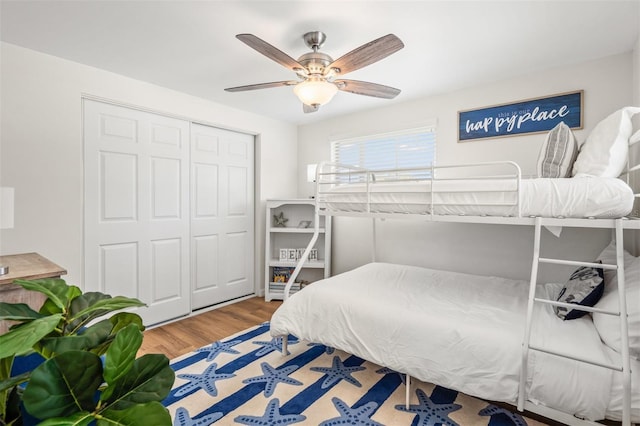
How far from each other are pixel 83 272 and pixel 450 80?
358cm

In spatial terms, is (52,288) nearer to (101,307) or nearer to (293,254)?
(101,307)

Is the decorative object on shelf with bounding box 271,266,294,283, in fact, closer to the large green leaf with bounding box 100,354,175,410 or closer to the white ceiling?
the white ceiling

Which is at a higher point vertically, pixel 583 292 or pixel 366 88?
pixel 366 88

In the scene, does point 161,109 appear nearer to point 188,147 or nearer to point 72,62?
point 188,147

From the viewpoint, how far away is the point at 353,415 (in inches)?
69.3

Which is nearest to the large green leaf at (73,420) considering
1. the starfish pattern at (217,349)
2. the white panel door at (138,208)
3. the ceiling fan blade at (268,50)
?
the ceiling fan blade at (268,50)

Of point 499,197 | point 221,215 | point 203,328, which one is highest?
point 499,197

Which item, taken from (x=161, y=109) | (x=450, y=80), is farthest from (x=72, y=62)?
(x=450, y=80)

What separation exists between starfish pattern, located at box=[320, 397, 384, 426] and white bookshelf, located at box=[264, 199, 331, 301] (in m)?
1.87

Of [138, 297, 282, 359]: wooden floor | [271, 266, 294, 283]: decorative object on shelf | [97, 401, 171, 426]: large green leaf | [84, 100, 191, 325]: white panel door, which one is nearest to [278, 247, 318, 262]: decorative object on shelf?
[271, 266, 294, 283]: decorative object on shelf

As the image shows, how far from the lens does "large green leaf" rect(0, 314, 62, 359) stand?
1.49 feet

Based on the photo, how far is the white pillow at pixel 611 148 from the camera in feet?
5.46

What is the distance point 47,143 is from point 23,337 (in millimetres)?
2553

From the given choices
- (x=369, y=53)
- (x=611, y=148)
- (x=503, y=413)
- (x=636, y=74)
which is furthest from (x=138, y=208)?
(x=636, y=74)
